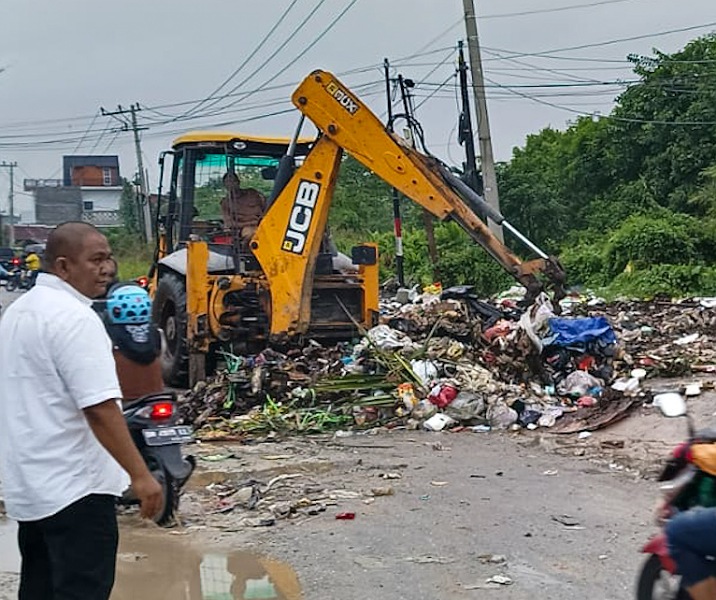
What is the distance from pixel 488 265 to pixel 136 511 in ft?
58.8

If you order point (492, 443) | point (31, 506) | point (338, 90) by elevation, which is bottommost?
point (492, 443)

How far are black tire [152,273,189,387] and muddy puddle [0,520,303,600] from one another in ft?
19.3

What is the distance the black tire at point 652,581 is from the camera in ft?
14.8

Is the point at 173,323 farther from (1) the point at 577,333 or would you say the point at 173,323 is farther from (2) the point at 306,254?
(1) the point at 577,333

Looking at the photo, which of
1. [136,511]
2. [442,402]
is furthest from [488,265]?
[136,511]

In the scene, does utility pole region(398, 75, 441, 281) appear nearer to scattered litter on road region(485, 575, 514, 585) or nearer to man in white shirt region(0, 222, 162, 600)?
scattered litter on road region(485, 575, 514, 585)

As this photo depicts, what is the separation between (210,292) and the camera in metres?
12.2

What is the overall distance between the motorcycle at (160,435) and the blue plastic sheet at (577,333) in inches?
239

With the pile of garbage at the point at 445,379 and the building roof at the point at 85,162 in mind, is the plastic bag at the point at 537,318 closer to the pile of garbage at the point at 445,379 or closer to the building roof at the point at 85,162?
the pile of garbage at the point at 445,379

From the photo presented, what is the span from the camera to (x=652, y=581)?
455cm

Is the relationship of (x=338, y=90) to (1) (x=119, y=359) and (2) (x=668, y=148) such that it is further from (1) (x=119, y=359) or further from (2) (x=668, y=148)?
(2) (x=668, y=148)

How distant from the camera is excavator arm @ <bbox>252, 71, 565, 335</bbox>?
11.8m

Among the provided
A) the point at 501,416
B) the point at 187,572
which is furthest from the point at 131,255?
the point at 187,572

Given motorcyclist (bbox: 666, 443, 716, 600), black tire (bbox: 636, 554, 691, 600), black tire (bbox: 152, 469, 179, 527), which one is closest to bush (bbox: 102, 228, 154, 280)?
black tire (bbox: 152, 469, 179, 527)
